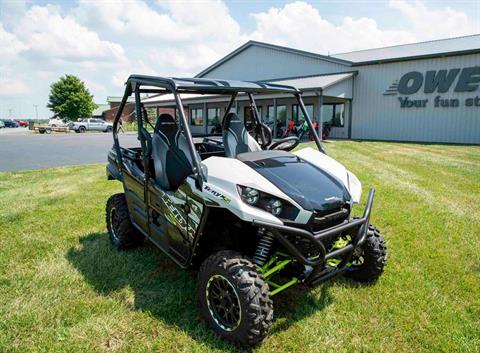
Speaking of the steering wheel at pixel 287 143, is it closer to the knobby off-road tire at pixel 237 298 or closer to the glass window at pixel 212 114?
the knobby off-road tire at pixel 237 298

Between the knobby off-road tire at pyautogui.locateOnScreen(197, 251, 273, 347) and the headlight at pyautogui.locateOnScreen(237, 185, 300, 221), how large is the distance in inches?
15.1

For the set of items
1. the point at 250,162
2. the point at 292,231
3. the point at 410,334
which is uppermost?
the point at 250,162

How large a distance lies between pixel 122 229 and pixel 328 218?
2378 mm

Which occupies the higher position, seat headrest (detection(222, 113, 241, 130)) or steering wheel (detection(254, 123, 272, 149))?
seat headrest (detection(222, 113, 241, 130))

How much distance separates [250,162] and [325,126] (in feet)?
63.4

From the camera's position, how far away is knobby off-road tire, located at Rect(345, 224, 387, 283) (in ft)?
10.2

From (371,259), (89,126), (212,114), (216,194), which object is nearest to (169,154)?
(216,194)

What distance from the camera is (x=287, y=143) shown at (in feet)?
12.3

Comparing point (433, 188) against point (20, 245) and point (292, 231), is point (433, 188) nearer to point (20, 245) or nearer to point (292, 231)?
point (292, 231)

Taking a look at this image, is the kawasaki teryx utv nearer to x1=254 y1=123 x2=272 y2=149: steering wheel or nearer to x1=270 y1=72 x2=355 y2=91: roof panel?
x1=254 y1=123 x2=272 y2=149: steering wheel

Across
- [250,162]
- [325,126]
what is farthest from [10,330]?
[325,126]

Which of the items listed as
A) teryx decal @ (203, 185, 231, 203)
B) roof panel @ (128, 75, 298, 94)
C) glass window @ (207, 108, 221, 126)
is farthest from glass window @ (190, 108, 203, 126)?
teryx decal @ (203, 185, 231, 203)

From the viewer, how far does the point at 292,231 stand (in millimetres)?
2213

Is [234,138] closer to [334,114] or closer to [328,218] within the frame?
[328,218]
